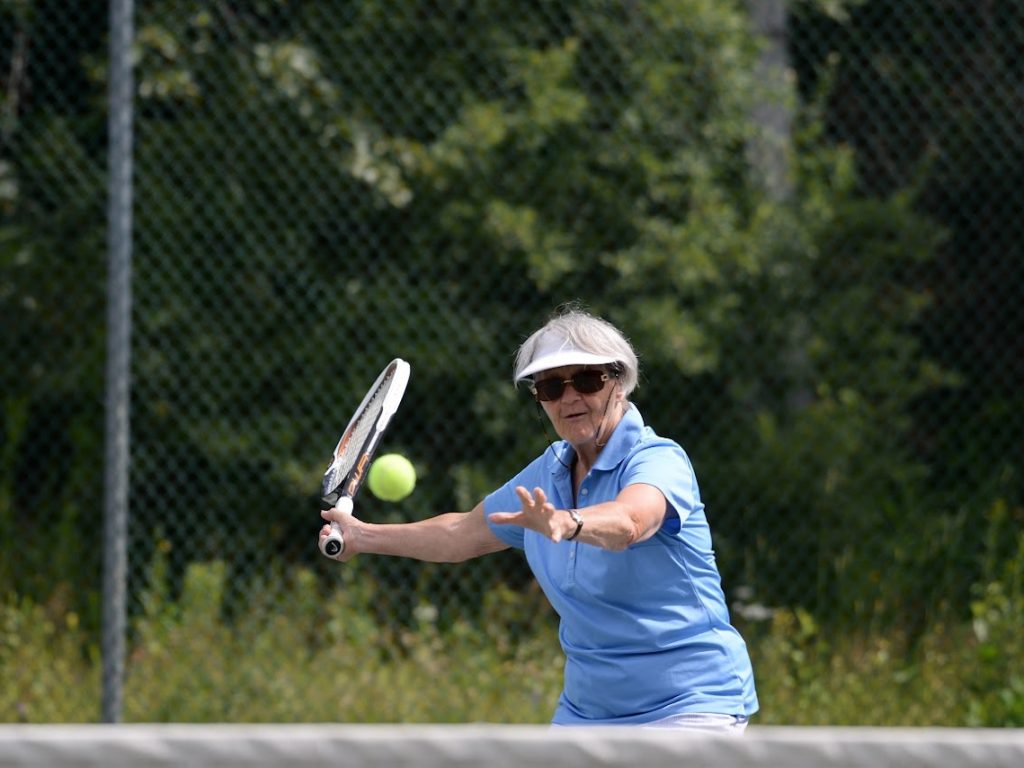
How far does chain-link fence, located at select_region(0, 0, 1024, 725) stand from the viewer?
5.94 m

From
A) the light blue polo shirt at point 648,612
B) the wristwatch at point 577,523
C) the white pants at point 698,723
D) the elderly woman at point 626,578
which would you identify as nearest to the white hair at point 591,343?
the elderly woman at point 626,578

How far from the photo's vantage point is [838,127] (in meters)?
7.22

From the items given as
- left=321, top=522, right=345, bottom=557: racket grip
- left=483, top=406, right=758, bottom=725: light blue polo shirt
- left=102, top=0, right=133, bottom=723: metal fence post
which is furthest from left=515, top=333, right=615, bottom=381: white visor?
left=102, top=0, right=133, bottom=723: metal fence post

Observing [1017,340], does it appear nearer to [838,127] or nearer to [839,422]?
[839,422]

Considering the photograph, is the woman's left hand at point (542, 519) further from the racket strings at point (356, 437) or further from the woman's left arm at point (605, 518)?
the racket strings at point (356, 437)

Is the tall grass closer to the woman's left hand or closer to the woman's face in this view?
the woman's face

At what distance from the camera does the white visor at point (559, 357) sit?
337cm

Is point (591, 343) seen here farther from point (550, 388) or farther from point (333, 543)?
→ point (333, 543)

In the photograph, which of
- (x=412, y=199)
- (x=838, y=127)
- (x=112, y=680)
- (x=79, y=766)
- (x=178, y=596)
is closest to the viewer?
(x=79, y=766)

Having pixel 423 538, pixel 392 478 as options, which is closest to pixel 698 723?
pixel 423 538

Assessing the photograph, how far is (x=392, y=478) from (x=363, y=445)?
0.43 feet

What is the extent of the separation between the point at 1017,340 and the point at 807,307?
2.89 ft

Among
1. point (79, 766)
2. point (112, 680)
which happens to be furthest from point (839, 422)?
point (79, 766)

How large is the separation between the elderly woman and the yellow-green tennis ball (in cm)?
62
